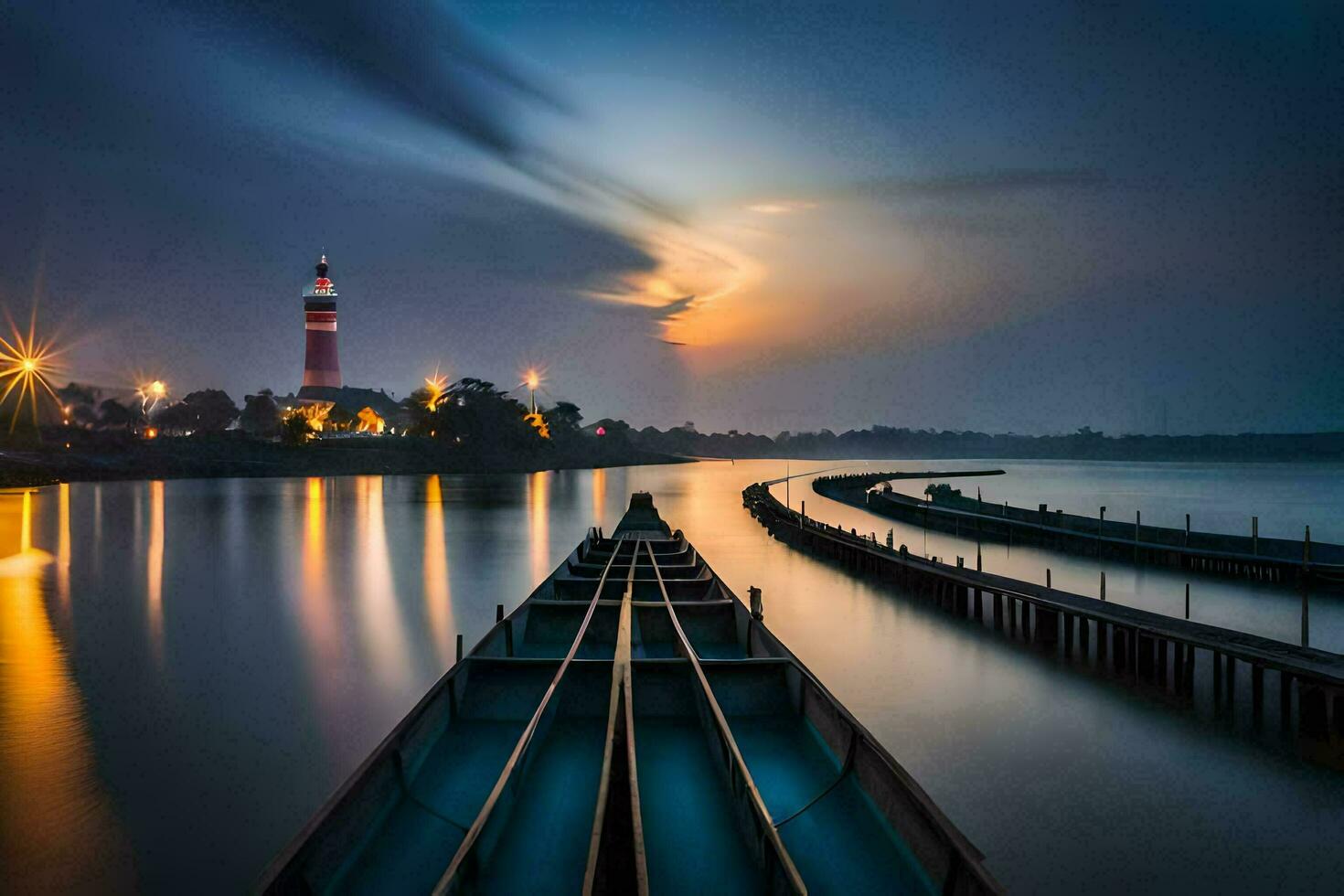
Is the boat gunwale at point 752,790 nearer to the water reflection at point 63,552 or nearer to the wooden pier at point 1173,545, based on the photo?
the wooden pier at point 1173,545

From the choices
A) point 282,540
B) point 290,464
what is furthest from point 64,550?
point 290,464

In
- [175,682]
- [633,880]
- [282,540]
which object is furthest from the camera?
[282,540]

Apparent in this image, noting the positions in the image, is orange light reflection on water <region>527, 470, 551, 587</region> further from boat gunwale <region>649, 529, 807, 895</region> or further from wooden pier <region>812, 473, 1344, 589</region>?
boat gunwale <region>649, 529, 807, 895</region>

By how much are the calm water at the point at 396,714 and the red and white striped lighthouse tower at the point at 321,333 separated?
109 meters

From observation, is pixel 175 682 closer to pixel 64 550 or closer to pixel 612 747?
pixel 612 747

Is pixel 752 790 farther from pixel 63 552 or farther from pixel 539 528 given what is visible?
pixel 539 528

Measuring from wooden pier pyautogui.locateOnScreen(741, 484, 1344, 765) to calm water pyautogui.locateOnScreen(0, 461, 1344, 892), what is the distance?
2.18ft

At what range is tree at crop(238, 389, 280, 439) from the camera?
455ft

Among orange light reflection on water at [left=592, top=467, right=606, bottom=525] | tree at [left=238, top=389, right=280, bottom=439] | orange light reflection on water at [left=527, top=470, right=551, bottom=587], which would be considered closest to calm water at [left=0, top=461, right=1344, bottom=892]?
orange light reflection on water at [left=527, top=470, right=551, bottom=587]

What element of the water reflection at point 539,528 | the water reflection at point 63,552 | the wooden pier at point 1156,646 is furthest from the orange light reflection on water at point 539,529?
the water reflection at point 63,552

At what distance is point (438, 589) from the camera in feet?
97.5

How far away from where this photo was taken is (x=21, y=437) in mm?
99438

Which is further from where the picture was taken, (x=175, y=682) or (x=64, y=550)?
(x=64, y=550)

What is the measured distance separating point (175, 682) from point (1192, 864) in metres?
18.4
